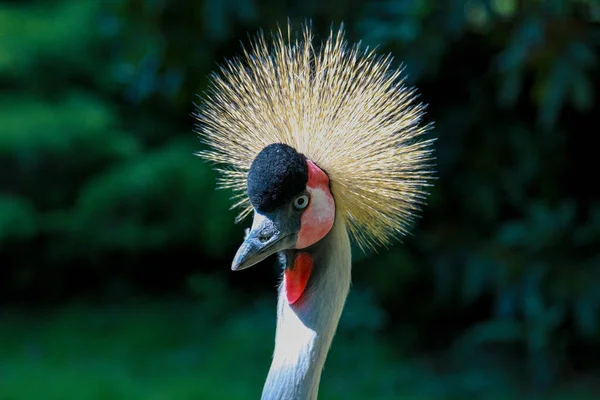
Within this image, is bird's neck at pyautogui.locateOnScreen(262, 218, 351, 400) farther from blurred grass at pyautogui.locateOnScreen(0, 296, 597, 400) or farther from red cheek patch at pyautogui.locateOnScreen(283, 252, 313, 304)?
blurred grass at pyautogui.locateOnScreen(0, 296, 597, 400)

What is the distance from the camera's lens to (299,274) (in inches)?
59.4

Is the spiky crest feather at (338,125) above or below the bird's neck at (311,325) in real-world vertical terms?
above

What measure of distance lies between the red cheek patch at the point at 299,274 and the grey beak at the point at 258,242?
0.33ft

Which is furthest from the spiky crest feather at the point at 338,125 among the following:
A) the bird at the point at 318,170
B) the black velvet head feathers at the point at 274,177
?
Answer: the black velvet head feathers at the point at 274,177

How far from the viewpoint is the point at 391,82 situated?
1572 mm

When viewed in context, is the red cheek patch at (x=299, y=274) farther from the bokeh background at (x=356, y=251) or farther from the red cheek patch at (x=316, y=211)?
the bokeh background at (x=356, y=251)

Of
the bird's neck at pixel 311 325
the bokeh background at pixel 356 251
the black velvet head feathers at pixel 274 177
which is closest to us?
the black velvet head feathers at pixel 274 177

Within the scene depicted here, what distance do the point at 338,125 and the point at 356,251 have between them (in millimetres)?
1924

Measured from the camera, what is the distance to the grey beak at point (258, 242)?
1402 mm

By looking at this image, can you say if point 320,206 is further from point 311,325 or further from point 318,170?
point 311,325

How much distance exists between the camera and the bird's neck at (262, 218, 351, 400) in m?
1.50
